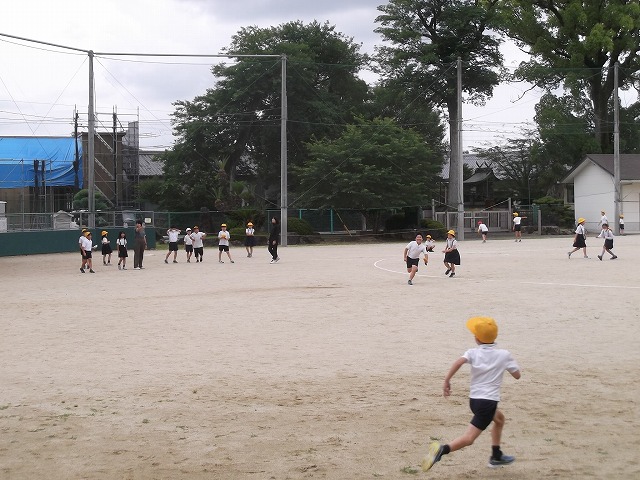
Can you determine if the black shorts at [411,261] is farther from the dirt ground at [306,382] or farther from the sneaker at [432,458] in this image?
the sneaker at [432,458]

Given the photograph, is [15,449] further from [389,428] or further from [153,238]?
[153,238]

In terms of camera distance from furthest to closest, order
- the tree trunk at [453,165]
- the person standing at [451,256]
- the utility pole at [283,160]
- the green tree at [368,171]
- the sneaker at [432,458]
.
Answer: the tree trunk at [453,165]
the green tree at [368,171]
the utility pole at [283,160]
the person standing at [451,256]
the sneaker at [432,458]

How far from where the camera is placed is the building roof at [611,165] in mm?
60906

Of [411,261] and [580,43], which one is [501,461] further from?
[580,43]

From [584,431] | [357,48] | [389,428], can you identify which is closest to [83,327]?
[389,428]

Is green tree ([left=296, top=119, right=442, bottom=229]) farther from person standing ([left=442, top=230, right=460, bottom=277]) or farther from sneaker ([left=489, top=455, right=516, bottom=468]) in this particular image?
sneaker ([left=489, top=455, right=516, bottom=468])

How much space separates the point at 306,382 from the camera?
10797mm

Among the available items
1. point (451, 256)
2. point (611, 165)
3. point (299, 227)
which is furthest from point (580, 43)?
point (451, 256)

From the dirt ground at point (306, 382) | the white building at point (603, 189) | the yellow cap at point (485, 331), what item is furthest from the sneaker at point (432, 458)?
the white building at point (603, 189)

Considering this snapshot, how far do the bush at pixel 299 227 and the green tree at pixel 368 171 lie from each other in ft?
9.34

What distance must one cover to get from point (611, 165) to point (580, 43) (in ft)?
34.0

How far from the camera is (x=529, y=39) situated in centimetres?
6819

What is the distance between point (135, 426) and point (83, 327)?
766cm

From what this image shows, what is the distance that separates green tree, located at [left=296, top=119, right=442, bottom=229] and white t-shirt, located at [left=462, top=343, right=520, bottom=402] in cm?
4741
